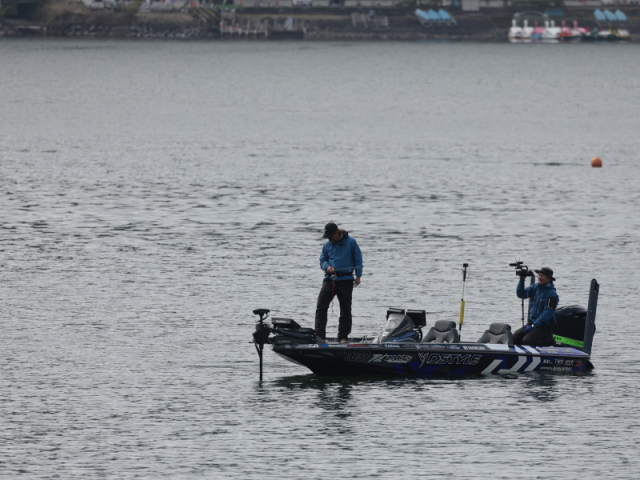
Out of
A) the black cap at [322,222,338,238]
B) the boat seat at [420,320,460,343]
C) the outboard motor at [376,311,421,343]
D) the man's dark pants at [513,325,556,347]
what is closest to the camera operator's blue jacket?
the man's dark pants at [513,325,556,347]

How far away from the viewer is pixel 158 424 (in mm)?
18188

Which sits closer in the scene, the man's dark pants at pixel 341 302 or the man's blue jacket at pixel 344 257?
the man's blue jacket at pixel 344 257

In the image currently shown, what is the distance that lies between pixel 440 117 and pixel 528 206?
45.5 m

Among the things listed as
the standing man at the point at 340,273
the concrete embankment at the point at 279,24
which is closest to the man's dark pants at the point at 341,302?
the standing man at the point at 340,273

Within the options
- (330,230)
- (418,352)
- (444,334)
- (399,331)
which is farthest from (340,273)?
(444,334)

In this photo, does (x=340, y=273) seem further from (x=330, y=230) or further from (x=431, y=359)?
(x=431, y=359)

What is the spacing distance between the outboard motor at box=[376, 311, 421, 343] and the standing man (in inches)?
28.9

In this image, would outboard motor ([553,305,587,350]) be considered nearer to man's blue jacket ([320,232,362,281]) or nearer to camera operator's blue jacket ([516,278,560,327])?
camera operator's blue jacket ([516,278,560,327])

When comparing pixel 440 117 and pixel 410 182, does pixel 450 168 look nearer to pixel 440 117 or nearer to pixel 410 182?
pixel 410 182

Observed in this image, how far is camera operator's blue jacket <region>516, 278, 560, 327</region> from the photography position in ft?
66.4

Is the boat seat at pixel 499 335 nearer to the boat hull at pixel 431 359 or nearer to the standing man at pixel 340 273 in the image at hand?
the boat hull at pixel 431 359

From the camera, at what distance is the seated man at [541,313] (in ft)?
66.4

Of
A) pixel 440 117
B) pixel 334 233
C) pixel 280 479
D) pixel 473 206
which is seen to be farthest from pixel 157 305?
pixel 440 117

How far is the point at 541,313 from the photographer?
20.3 metres
